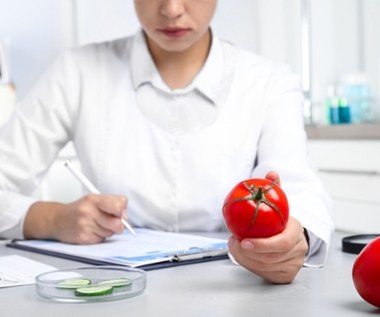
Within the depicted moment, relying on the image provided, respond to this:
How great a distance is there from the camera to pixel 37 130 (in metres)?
1.46

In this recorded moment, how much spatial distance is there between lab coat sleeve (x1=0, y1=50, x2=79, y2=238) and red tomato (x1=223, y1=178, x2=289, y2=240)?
741 mm

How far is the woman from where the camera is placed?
4.36 ft

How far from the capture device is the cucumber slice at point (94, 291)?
0.77 m

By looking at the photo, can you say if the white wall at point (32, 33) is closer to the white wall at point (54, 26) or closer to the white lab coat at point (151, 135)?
the white wall at point (54, 26)

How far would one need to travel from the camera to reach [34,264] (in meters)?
1.03

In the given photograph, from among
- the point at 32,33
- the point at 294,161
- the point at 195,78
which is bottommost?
the point at 294,161

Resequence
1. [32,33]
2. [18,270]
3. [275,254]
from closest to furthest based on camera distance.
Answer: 1. [275,254]
2. [18,270]
3. [32,33]

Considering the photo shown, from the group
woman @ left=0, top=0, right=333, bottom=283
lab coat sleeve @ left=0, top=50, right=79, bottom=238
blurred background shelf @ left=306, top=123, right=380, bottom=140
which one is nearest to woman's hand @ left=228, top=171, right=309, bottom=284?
woman @ left=0, top=0, right=333, bottom=283

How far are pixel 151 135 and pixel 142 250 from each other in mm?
408

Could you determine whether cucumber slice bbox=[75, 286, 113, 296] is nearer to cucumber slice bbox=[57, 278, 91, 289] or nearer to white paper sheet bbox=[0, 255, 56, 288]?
cucumber slice bbox=[57, 278, 91, 289]

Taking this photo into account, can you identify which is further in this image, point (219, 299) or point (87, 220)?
point (87, 220)

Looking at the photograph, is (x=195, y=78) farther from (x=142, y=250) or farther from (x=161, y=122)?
(x=142, y=250)

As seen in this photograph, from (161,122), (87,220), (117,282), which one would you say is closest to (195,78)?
(161,122)

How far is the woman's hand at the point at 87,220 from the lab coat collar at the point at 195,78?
1.15 feet
